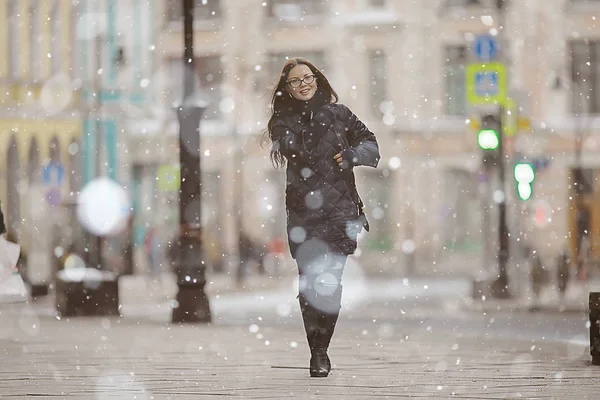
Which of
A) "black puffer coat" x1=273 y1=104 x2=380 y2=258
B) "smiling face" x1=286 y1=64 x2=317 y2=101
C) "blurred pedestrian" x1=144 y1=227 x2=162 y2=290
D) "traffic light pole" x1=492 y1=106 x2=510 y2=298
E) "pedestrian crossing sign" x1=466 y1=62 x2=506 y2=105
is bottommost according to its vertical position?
"blurred pedestrian" x1=144 y1=227 x2=162 y2=290

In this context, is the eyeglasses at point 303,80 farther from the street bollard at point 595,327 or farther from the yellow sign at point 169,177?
the yellow sign at point 169,177

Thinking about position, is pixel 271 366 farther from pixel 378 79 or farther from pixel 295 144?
pixel 378 79

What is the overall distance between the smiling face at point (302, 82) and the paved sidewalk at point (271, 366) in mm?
1661

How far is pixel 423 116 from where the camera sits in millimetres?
42562

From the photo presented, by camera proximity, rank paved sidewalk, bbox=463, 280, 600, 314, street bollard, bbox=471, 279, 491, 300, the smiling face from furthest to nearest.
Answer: street bollard, bbox=471, 279, 491, 300 < paved sidewalk, bbox=463, 280, 600, 314 < the smiling face

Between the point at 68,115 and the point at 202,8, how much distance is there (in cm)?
888

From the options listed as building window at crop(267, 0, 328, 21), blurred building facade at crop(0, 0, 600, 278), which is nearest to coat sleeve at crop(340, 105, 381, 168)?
blurred building facade at crop(0, 0, 600, 278)

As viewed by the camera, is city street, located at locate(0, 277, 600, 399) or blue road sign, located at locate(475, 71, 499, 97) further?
blue road sign, located at locate(475, 71, 499, 97)

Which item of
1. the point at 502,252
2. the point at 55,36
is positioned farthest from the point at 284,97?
the point at 55,36

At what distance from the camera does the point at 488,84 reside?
2170cm

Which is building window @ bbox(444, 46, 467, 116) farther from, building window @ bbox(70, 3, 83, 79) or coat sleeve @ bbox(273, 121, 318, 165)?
coat sleeve @ bbox(273, 121, 318, 165)

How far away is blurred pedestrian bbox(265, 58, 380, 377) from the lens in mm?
8406

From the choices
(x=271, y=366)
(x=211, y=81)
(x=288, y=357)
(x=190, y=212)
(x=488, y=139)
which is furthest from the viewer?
(x=211, y=81)

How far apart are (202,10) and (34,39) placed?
7828 mm
